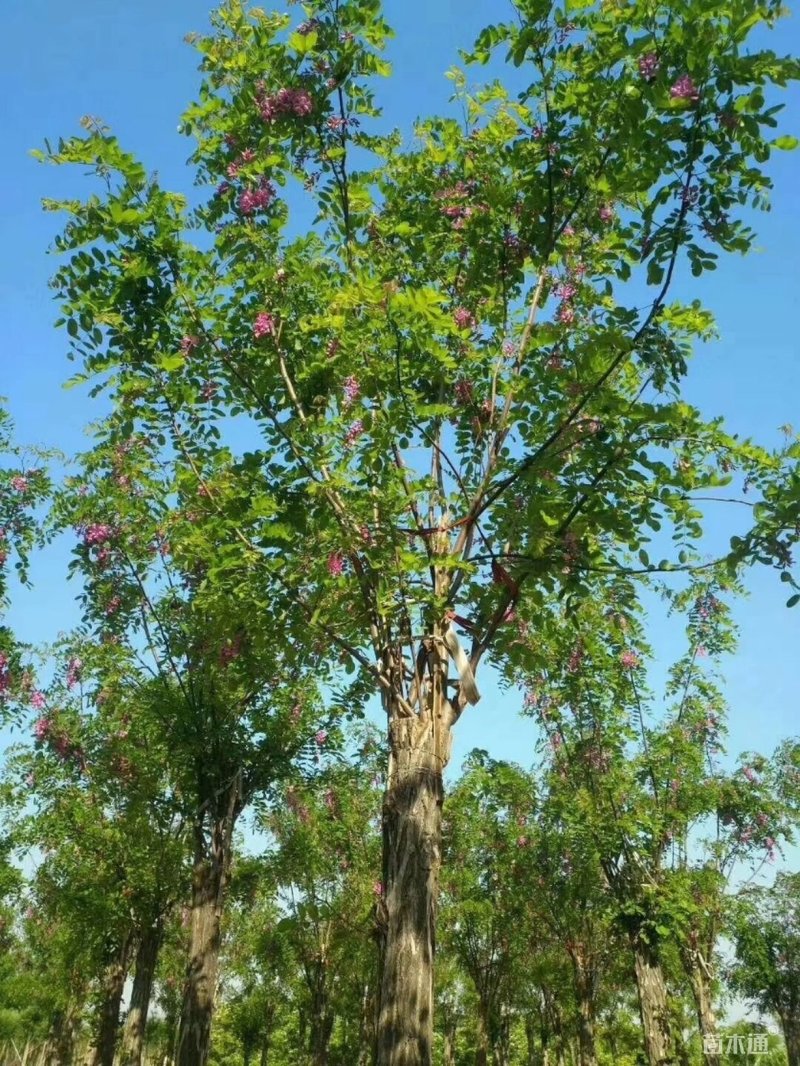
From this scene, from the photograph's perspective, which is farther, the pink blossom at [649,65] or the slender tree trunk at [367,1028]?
the slender tree trunk at [367,1028]

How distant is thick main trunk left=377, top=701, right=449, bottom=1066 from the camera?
5.61 metres

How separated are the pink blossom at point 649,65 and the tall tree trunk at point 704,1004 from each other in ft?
73.9

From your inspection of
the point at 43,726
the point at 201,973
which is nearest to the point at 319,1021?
the point at 43,726

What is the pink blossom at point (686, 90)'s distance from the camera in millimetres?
5383

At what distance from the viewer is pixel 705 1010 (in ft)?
73.6

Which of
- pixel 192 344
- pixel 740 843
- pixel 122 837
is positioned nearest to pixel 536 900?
pixel 740 843

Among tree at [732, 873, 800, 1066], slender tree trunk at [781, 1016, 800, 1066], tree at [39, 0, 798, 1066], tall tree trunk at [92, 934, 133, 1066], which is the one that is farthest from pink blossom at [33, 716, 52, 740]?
slender tree trunk at [781, 1016, 800, 1066]

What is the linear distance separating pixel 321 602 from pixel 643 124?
4.19 metres

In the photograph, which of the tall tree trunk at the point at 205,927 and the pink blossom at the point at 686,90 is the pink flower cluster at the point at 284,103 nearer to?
the pink blossom at the point at 686,90

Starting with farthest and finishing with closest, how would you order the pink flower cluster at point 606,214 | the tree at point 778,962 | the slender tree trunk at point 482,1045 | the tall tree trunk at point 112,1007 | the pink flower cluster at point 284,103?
the tree at point 778,962 → the slender tree trunk at point 482,1045 → the tall tree trunk at point 112,1007 → the pink flower cluster at point 606,214 → the pink flower cluster at point 284,103

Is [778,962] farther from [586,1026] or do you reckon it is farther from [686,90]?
[686,90]

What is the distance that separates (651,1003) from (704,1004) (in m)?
6.32

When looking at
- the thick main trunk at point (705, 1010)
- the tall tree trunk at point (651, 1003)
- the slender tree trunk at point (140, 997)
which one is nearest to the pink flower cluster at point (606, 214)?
the tall tree trunk at point (651, 1003)

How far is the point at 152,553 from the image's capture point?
1583cm
